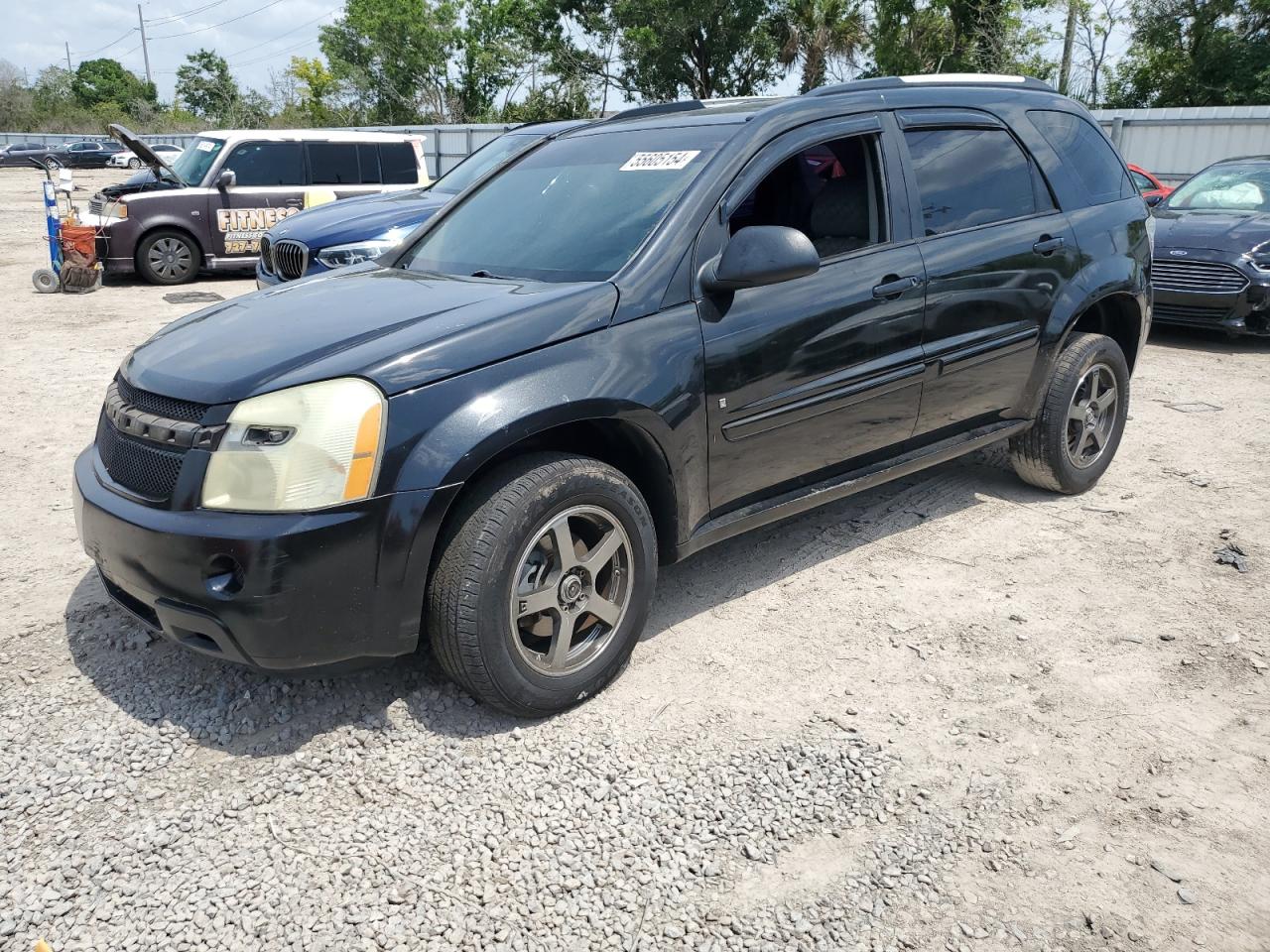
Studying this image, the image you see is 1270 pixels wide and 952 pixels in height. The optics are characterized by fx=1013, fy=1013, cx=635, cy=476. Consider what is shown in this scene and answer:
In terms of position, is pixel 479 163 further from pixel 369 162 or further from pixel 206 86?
pixel 206 86

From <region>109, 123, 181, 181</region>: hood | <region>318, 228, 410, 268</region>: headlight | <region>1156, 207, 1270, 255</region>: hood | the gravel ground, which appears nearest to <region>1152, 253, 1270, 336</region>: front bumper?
<region>1156, 207, 1270, 255</region>: hood

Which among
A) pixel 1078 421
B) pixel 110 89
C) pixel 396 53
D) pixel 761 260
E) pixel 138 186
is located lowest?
pixel 1078 421

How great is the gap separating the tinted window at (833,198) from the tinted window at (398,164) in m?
10.7

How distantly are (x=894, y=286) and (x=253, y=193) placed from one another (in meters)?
10.9

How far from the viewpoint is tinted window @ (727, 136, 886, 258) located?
3910mm

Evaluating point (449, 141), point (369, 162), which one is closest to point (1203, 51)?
point (449, 141)

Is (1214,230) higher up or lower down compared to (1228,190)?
lower down

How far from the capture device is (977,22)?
29250mm

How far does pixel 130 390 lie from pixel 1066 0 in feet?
104

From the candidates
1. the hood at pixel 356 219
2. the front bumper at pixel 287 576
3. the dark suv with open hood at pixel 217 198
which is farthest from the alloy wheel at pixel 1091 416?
the dark suv with open hood at pixel 217 198

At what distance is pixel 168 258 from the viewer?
41.8 feet

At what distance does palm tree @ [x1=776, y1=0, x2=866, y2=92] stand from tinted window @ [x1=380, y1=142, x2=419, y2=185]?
24.1 metres

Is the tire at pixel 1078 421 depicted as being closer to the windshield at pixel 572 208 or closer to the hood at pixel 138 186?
the windshield at pixel 572 208

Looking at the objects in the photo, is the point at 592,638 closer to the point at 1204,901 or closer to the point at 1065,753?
the point at 1065,753
